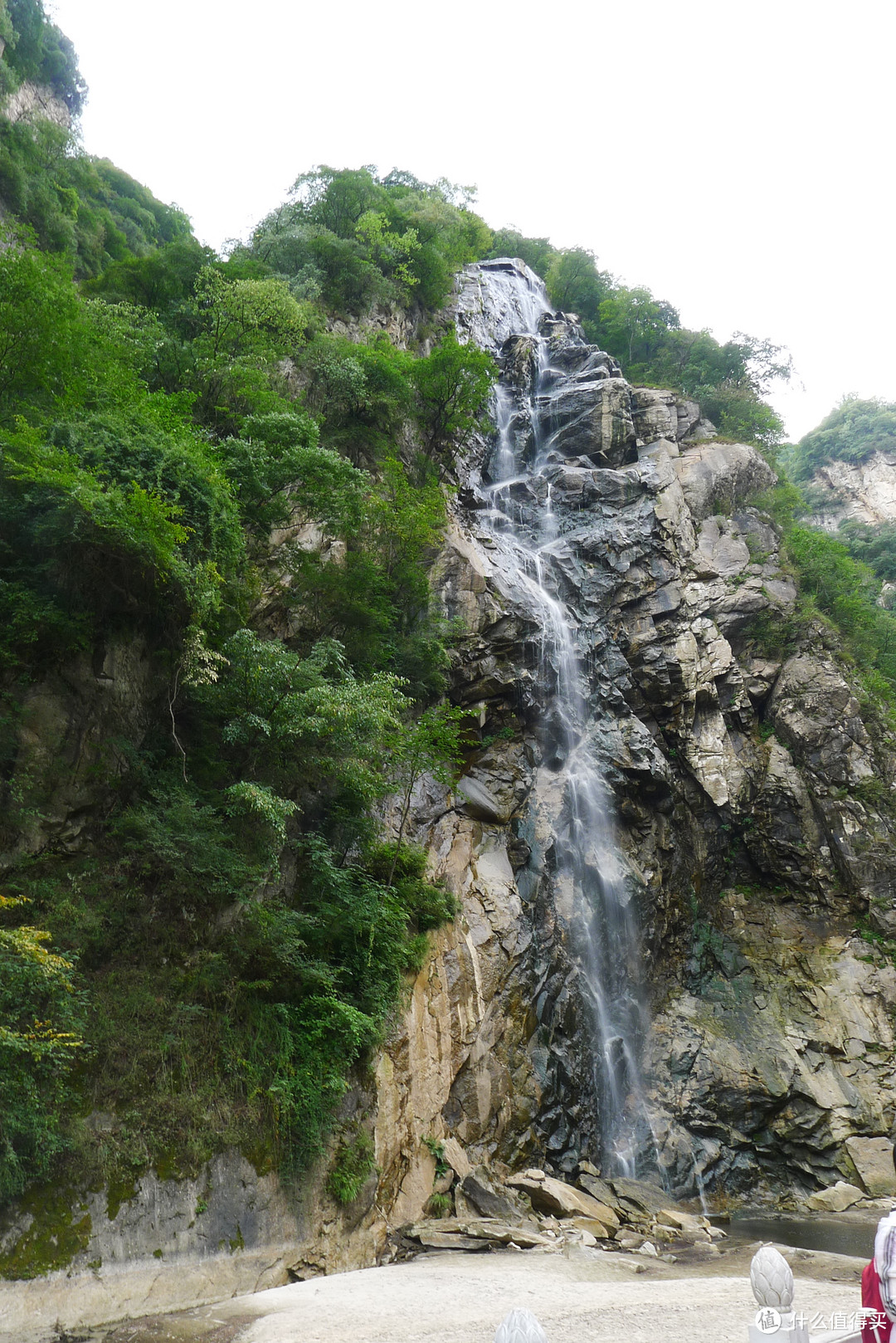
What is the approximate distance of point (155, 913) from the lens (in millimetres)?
8961

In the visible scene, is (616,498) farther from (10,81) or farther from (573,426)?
(10,81)

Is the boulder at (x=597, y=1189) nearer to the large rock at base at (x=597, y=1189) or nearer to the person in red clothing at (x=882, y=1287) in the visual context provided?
the large rock at base at (x=597, y=1189)

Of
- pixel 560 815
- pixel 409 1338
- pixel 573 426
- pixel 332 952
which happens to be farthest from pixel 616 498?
pixel 409 1338

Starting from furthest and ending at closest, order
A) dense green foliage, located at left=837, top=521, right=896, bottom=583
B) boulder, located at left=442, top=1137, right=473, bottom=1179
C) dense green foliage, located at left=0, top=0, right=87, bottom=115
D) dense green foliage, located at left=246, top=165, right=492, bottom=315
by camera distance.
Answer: dense green foliage, located at left=837, top=521, right=896, bottom=583 → dense green foliage, located at left=246, top=165, right=492, bottom=315 → dense green foliage, located at left=0, top=0, right=87, bottom=115 → boulder, located at left=442, top=1137, right=473, bottom=1179

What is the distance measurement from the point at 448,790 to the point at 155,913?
712 centimetres

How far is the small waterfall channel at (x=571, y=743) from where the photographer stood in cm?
1483

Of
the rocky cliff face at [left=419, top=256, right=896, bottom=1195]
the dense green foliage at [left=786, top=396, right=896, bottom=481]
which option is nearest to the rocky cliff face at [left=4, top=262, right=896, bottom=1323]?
the rocky cliff face at [left=419, top=256, right=896, bottom=1195]

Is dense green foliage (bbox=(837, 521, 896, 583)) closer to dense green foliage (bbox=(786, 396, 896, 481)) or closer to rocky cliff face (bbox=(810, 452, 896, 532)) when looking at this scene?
rocky cliff face (bbox=(810, 452, 896, 532))

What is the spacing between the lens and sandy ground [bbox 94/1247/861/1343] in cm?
604

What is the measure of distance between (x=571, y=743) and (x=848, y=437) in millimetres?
42483

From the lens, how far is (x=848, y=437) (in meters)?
48.7

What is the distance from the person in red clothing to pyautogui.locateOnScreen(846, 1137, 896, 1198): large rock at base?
14326 mm

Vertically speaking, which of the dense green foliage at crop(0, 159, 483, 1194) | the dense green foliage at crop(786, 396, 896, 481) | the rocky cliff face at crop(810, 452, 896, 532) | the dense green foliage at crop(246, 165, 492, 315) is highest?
the dense green foliage at crop(786, 396, 896, 481)

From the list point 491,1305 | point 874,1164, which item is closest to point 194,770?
point 491,1305
